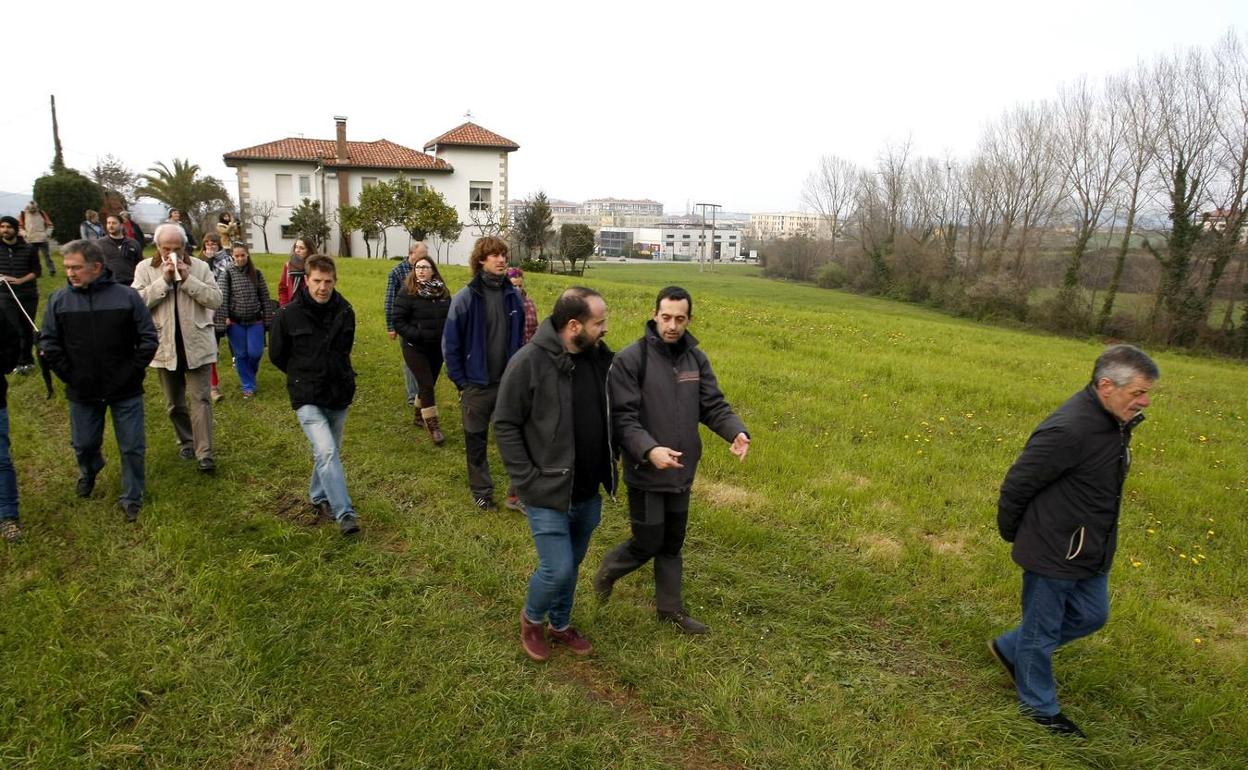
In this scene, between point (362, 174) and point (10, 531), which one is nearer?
point (10, 531)

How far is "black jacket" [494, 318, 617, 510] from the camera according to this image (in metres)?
3.29

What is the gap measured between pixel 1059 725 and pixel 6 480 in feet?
20.6

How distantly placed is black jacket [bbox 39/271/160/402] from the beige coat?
0.80 metres

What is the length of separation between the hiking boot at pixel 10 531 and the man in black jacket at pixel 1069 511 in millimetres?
5856

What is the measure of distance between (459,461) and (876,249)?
53.7 m

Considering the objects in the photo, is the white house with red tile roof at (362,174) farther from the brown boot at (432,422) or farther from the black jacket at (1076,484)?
the black jacket at (1076,484)

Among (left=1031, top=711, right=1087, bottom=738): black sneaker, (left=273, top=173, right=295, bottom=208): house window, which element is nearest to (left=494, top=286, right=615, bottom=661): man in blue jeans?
(left=1031, top=711, right=1087, bottom=738): black sneaker

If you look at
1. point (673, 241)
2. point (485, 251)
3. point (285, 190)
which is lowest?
point (485, 251)

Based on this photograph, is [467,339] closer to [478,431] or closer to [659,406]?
[478,431]

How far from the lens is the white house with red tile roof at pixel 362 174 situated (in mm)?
42625

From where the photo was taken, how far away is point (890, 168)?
2286 inches

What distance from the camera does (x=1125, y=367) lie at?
304 centimetres

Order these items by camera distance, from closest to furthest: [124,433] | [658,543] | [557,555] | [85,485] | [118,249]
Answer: [557,555] < [658,543] < [124,433] < [85,485] < [118,249]

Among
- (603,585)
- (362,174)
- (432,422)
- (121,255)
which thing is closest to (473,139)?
(362,174)
